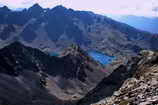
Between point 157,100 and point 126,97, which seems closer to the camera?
point 157,100

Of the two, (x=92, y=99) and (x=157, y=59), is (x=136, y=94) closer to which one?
(x=157, y=59)

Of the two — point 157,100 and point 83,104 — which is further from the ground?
point 83,104

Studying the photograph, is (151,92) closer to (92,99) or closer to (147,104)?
(147,104)

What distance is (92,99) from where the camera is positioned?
653 feet

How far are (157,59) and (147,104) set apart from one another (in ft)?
193

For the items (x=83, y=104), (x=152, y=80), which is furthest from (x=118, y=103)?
(x=83, y=104)

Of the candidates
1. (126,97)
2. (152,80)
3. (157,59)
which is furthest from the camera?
(157,59)

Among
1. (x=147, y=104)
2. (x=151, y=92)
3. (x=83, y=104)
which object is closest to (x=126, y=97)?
(x=151, y=92)

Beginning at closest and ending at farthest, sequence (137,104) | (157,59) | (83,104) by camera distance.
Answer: (137,104) < (157,59) < (83,104)

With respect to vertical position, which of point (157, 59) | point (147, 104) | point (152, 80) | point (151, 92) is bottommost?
point (147, 104)

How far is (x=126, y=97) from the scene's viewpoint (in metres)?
44.9

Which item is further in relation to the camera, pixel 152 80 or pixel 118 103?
pixel 152 80

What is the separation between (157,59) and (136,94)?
50.9 meters

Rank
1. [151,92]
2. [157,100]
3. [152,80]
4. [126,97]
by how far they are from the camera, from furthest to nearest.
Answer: [152,80]
[126,97]
[151,92]
[157,100]
